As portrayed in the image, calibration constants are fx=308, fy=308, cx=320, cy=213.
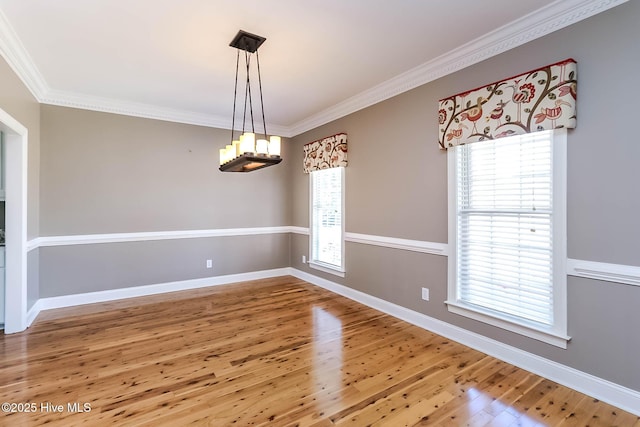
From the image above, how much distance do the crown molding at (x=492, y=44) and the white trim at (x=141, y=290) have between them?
3.35 m

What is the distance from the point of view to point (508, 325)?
264cm

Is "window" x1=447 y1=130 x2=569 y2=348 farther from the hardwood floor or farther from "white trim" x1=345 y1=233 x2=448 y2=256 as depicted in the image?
the hardwood floor

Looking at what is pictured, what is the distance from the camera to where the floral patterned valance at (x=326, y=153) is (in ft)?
14.6

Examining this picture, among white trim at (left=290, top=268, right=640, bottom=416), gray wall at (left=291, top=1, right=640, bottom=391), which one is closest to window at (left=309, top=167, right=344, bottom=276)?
white trim at (left=290, top=268, right=640, bottom=416)

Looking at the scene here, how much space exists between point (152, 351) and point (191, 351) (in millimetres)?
364

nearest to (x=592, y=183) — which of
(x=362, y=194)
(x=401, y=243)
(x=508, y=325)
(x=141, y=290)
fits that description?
(x=508, y=325)

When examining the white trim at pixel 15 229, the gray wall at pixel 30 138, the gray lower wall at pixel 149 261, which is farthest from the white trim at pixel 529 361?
the gray wall at pixel 30 138

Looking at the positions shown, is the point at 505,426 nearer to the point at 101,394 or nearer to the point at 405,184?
the point at 405,184

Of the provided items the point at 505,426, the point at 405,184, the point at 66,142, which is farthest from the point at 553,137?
the point at 66,142

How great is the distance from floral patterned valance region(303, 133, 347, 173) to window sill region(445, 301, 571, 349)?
7.92 feet

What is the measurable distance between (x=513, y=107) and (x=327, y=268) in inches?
130

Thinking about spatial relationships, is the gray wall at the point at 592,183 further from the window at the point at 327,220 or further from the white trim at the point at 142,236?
the white trim at the point at 142,236

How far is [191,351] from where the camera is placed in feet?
9.45

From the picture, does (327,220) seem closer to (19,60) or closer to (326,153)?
(326,153)
